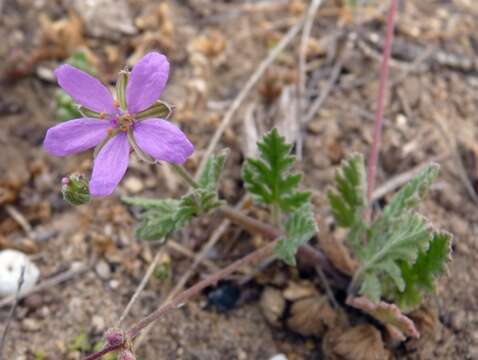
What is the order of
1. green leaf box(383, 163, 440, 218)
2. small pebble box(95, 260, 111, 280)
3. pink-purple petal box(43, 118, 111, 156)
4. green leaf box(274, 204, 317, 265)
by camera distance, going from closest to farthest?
pink-purple petal box(43, 118, 111, 156)
green leaf box(274, 204, 317, 265)
green leaf box(383, 163, 440, 218)
small pebble box(95, 260, 111, 280)

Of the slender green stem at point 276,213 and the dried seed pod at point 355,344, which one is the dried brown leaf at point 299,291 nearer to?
the dried seed pod at point 355,344

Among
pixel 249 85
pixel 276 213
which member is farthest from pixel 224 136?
pixel 276 213

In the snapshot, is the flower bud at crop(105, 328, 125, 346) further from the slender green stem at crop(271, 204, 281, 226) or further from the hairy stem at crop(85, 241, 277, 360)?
the slender green stem at crop(271, 204, 281, 226)

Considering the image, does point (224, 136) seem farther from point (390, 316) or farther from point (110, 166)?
point (390, 316)

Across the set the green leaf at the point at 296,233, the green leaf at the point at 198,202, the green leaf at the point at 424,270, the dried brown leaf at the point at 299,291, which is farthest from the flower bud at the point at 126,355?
the green leaf at the point at 424,270

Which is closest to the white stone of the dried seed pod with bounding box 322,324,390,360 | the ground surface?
the ground surface
